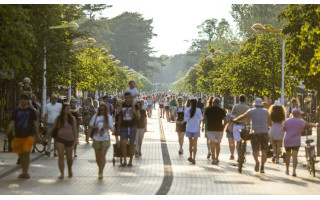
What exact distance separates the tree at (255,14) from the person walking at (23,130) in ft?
194

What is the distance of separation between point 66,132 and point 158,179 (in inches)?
82.9

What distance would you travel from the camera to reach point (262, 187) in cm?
1159

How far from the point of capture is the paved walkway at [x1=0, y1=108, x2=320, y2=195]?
11.1 metres

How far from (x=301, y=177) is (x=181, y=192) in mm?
3795

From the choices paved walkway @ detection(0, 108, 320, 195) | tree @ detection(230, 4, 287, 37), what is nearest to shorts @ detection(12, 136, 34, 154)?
paved walkway @ detection(0, 108, 320, 195)

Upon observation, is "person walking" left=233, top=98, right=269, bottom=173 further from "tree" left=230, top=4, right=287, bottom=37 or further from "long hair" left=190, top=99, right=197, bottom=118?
"tree" left=230, top=4, right=287, bottom=37

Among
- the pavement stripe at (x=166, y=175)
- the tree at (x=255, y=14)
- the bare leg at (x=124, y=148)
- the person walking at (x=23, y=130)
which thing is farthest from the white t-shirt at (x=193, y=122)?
the tree at (x=255, y=14)

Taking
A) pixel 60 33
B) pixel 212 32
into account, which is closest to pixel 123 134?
pixel 60 33

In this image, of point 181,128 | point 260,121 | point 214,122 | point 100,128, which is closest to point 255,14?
point 181,128

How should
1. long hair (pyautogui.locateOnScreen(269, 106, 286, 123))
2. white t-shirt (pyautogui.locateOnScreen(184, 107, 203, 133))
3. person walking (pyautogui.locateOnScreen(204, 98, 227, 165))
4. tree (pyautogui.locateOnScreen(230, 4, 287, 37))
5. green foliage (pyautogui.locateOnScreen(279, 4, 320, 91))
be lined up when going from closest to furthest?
long hair (pyautogui.locateOnScreen(269, 106, 286, 123)), person walking (pyautogui.locateOnScreen(204, 98, 227, 165)), white t-shirt (pyautogui.locateOnScreen(184, 107, 203, 133)), green foliage (pyautogui.locateOnScreen(279, 4, 320, 91)), tree (pyautogui.locateOnScreen(230, 4, 287, 37))

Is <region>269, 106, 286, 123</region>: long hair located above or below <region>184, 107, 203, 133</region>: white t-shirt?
above

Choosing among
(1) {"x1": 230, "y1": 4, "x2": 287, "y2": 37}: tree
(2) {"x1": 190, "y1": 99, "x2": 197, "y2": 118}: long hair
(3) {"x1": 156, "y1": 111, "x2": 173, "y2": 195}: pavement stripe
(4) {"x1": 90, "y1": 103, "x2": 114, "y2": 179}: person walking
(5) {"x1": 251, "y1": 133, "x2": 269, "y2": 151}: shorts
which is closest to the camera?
(3) {"x1": 156, "y1": 111, "x2": 173, "y2": 195}: pavement stripe

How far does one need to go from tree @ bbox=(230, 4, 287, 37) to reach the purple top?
5716 cm

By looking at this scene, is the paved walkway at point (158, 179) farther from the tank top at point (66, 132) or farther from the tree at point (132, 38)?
the tree at point (132, 38)
